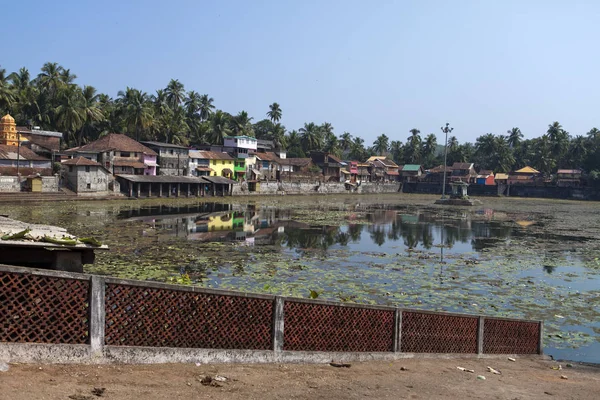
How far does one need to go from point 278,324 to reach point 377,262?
15358 millimetres

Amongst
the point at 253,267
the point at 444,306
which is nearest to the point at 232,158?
the point at 253,267

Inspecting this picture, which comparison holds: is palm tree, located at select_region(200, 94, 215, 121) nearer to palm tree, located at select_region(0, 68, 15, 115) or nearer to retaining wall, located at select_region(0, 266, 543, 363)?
palm tree, located at select_region(0, 68, 15, 115)

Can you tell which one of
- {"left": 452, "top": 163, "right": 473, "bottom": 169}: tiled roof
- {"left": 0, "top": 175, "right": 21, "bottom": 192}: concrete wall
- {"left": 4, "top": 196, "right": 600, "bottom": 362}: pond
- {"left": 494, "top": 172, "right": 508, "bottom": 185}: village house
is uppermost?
{"left": 452, "top": 163, "right": 473, "bottom": 169}: tiled roof

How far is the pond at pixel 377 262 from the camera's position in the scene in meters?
15.5

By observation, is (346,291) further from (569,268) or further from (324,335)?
(569,268)

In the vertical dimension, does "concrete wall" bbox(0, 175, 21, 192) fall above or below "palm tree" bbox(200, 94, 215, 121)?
below

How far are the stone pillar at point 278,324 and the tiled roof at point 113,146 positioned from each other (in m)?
56.2

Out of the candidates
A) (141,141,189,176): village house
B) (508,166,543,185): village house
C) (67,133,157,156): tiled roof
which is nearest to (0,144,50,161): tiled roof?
(67,133,157,156): tiled roof

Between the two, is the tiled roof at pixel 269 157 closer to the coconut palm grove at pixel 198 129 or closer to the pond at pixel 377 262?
the coconut palm grove at pixel 198 129

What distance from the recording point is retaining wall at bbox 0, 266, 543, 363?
6090 millimetres

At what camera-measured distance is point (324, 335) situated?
8336mm

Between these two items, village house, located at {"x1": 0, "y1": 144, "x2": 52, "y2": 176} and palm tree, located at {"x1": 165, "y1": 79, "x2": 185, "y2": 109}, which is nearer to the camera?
village house, located at {"x1": 0, "y1": 144, "x2": 52, "y2": 176}

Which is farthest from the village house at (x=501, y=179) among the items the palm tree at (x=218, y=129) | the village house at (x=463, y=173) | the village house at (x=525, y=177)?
the palm tree at (x=218, y=129)

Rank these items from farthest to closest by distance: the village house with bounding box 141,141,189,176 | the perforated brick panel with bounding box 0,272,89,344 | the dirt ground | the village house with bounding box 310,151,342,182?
the village house with bounding box 310,151,342,182 → the village house with bounding box 141,141,189,176 → the perforated brick panel with bounding box 0,272,89,344 → the dirt ground
